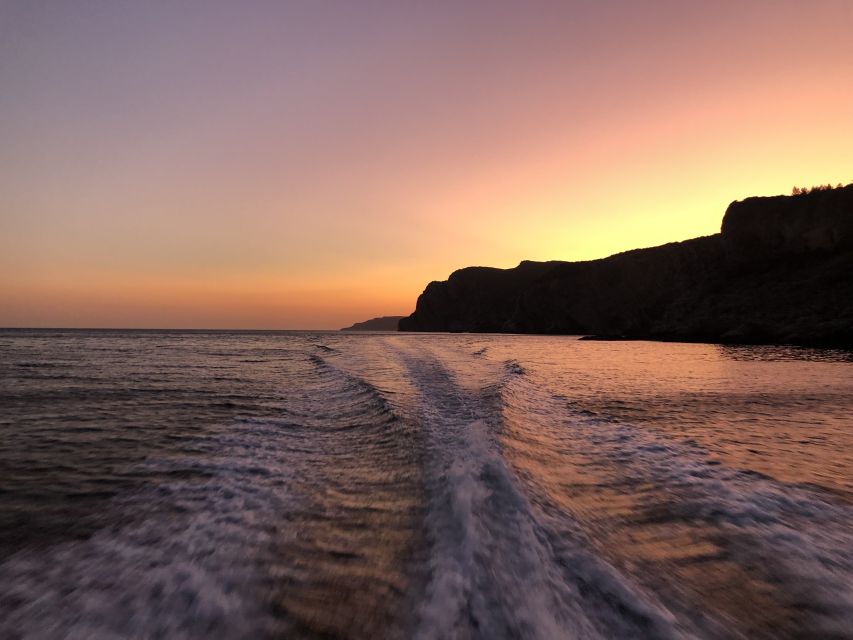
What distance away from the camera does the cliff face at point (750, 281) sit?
48659mm

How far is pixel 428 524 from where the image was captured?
488cm

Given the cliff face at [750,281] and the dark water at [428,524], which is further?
the cliff face at [750,281]

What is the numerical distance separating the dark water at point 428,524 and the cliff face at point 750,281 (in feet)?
147

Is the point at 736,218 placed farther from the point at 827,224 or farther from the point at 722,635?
the point at 722,635

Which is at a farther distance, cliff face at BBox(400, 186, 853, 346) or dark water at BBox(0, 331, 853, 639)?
cliff face at BBox(400, 186, 853, 346)

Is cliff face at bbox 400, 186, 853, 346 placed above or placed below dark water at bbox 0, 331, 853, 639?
above

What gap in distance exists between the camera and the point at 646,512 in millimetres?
5172

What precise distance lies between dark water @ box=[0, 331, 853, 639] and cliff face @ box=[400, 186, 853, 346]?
44.7 m

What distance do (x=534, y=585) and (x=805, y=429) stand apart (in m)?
8.55

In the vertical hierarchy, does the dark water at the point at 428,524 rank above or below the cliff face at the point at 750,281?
below

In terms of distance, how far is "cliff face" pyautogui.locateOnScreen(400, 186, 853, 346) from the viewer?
1916 inches

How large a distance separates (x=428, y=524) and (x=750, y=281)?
7404 centimetres

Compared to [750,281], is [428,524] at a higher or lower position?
lower

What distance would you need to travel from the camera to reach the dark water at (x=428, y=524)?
128 inches
